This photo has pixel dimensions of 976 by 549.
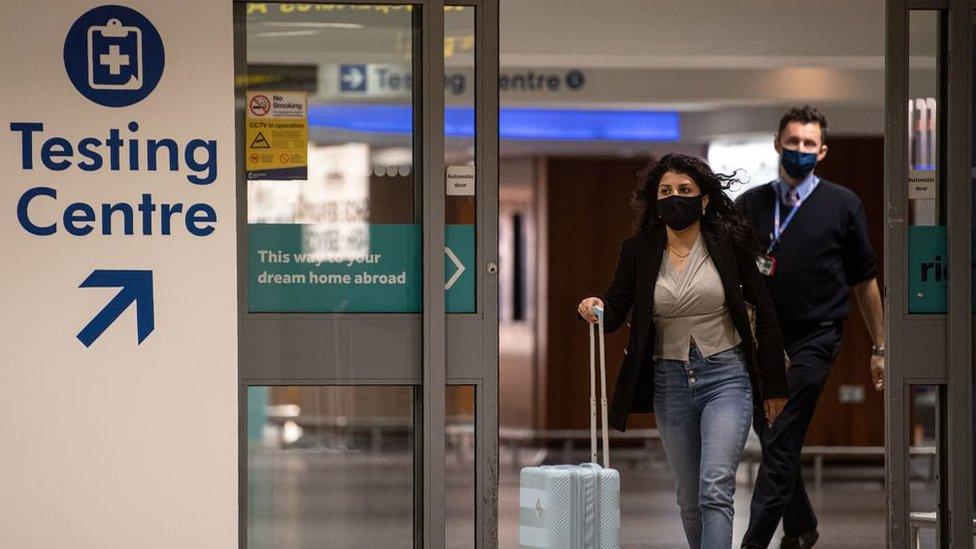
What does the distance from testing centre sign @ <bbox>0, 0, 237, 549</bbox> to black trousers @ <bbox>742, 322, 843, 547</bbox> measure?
2.41 meters

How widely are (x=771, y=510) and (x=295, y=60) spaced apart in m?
2.82

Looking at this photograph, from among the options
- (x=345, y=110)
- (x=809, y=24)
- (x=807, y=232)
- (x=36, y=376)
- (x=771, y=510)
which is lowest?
(x=771, y=510)

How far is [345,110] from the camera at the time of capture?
6.44 meters

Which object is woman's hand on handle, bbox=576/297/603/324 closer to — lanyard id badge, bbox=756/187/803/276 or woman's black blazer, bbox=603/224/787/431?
woman's black blazer, bbox=603/224/787/431

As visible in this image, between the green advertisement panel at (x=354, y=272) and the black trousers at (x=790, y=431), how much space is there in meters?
1.65

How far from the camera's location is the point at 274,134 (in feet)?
18.3

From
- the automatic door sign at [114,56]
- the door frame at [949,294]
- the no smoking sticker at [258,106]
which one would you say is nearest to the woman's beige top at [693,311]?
the door frame at [949,294]

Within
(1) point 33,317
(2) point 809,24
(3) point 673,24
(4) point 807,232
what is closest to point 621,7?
(3) point 673,24

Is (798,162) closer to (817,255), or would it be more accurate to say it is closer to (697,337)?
(817,255)

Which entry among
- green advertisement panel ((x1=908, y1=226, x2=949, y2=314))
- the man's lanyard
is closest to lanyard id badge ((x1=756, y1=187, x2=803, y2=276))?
the man's lanyard

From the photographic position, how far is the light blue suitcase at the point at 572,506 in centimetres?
552

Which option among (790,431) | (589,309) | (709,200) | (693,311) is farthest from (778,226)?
(589,309)

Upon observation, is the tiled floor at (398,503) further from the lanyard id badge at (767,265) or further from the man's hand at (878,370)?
the lanyard id badge at (767,265)

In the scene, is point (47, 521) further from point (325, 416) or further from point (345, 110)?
point (345, 110)
